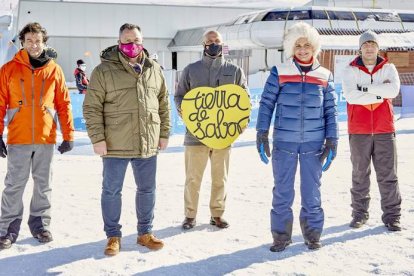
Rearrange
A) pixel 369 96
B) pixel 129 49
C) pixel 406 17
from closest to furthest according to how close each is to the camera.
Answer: pixel 129 49 → pixel 369 96 → pixel 406 17

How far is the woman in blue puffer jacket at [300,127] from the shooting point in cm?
400

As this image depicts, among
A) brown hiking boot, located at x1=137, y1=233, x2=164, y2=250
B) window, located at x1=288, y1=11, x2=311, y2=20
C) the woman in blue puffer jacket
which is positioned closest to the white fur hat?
the woman in blue puffer jacket

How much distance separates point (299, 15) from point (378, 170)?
16453mm

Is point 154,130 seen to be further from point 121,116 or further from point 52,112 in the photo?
point 52,112

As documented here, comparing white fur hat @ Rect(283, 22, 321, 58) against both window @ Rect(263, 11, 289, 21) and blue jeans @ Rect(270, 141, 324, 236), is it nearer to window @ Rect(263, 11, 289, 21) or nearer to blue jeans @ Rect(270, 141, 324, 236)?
blue jeans @ Rect(270, 141, 324, 236)

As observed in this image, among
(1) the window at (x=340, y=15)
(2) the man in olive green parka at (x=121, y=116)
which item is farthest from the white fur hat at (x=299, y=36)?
(1) the window at (x=340, y=15)

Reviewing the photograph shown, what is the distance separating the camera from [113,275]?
3582 millimetres

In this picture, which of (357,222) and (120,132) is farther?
(357,222)

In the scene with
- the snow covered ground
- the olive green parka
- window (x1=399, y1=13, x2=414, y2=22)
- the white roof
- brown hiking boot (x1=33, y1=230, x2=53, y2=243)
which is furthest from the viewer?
window (x1=399, y1=13, x2=414, y2=22)

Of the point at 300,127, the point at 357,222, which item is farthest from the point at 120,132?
the point at 357,222

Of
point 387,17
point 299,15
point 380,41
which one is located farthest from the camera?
point 387,17

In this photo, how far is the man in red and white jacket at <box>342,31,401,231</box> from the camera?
456 centimetres

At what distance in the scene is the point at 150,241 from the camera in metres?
4.15

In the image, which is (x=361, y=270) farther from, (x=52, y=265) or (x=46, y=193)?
(x=46, y=193)
